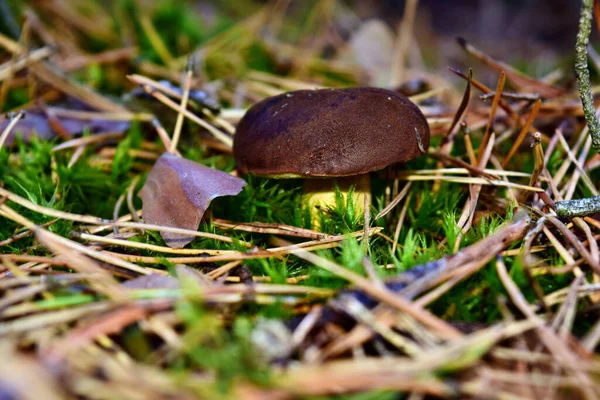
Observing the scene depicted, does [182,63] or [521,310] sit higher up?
[182,63]

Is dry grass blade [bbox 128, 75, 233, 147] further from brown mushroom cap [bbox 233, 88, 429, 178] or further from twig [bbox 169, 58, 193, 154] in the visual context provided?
brown mushroom cap [bbox 233, 88, 429, 178]

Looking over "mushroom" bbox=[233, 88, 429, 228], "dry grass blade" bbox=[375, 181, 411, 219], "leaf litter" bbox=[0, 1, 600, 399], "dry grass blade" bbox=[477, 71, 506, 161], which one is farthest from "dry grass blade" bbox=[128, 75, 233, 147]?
"dry grass blade" bbox=[477, 71, 506, 161]

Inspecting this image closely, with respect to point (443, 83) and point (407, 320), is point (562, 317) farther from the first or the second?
point (443, 83)

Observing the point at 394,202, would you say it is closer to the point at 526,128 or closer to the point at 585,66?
the point at 526,128

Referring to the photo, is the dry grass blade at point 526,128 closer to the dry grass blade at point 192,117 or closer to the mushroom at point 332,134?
the mushroom at point 332,134

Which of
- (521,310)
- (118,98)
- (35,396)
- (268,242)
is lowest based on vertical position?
(268,242)

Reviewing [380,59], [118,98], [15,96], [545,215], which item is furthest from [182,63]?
[545,215]

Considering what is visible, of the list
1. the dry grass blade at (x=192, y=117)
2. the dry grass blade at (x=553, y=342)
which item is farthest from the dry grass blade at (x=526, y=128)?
the dry grass blade at (x=192, y=117)
